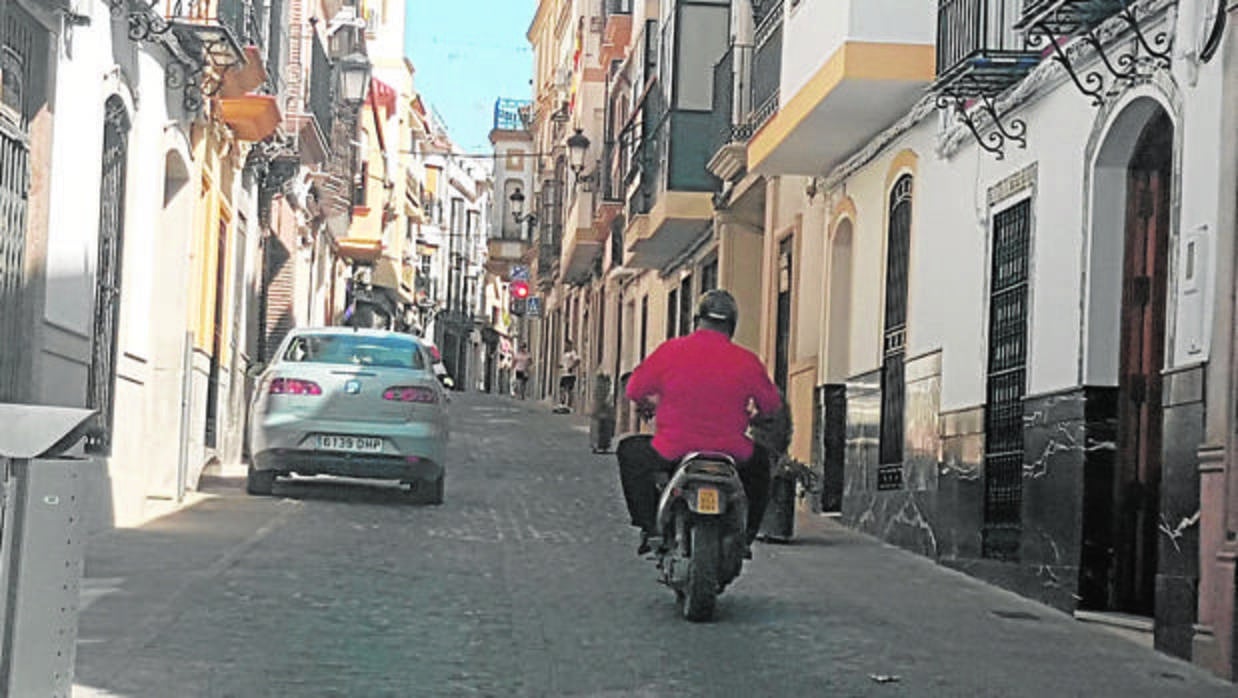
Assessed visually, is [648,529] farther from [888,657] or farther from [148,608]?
[148,608]

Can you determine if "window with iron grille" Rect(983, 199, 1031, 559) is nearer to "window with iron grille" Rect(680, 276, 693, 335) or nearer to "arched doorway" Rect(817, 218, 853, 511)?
"arched doorway" Rect(817, 218, 853, 511)

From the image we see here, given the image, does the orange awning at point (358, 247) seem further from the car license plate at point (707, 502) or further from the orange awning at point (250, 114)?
the car license plate at point (707, 502)

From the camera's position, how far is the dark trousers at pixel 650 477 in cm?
1018

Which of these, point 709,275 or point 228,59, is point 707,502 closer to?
point 228,59

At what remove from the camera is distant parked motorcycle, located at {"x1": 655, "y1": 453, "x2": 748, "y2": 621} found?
31.5 feet

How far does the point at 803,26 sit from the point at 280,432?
230 inches

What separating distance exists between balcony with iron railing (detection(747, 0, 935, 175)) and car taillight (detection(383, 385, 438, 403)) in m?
4.00

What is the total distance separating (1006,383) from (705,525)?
4071 mm

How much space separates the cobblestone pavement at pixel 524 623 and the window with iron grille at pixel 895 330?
1081 millimetres

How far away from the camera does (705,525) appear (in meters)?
9.64

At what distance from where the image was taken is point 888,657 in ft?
29.5

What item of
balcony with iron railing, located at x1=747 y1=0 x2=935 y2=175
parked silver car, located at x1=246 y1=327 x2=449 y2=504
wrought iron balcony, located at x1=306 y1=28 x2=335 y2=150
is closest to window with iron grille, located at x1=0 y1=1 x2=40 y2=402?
parked silver car, located at x1=246 y1=327 x2=449 y2=504

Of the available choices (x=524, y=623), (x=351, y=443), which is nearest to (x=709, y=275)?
(x=351, y=443)

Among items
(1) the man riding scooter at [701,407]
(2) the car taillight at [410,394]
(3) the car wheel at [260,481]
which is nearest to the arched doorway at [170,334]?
(3) the car wheel at [260,481]
